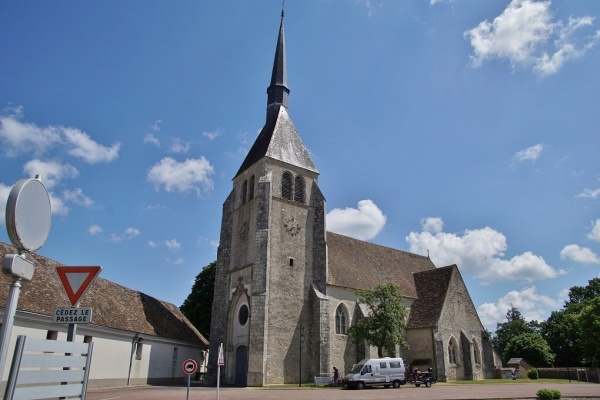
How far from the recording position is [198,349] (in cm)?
3525

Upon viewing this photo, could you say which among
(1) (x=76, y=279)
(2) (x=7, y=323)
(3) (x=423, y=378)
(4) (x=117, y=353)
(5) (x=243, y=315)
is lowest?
(3) (x=423, y=378)

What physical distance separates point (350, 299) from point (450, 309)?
9.79 meters

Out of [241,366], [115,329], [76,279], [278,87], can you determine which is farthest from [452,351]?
[76,279]

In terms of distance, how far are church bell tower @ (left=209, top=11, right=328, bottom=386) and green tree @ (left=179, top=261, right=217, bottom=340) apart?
10767mm

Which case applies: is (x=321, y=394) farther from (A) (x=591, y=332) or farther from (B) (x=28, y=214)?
(A) (x=591, y=332)

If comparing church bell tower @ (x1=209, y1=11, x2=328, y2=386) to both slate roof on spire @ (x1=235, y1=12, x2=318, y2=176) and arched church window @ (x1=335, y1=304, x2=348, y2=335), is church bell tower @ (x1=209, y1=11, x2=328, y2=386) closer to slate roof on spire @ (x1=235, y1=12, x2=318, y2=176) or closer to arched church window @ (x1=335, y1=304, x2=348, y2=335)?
slate roof on spire @ (x1=235, y1=12, x2=318, y2=176)

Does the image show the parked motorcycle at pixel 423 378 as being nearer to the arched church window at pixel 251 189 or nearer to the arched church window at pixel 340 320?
the arched church window at pixel 340 320

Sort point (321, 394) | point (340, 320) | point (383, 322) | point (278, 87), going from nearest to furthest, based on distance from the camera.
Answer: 1. point (321, 394)
2. point (383, 322)
3. point (340, 320)
4. point (278, 87)

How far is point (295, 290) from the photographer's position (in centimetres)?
3056

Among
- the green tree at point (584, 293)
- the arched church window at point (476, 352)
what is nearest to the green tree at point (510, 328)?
→ the green tree at point (584, 293)

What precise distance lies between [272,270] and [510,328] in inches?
3356

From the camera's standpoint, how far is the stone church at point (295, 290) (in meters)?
28.9

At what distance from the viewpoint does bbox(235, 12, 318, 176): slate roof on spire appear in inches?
1356

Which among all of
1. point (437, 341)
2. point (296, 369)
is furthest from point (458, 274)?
point (296, 369)
